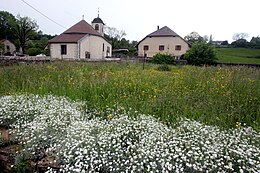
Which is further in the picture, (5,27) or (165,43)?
(5,27)

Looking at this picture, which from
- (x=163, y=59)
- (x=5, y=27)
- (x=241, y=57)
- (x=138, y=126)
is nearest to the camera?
(x=138, y=126)

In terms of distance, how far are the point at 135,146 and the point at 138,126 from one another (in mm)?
622

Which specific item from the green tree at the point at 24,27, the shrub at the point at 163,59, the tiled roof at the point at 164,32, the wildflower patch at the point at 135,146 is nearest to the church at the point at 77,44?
the tiled roof at the point at 164,32

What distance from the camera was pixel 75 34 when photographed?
31.2 m

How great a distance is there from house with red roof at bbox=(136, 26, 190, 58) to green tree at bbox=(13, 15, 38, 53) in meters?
28.3

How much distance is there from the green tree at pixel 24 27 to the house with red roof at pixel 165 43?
28304 mm

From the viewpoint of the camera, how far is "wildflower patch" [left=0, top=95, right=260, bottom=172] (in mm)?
2389

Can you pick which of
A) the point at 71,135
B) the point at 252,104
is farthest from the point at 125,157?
the point at 252,104

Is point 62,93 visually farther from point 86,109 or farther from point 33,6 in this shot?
point 33,6

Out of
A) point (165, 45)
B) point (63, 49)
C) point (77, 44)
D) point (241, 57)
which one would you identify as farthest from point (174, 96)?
point (241, 57)

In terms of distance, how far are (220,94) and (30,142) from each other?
13.9 ft

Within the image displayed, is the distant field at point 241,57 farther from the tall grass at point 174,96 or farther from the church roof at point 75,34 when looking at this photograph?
the tall grass at point 174,96

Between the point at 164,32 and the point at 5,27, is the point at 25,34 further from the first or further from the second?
the point at 164,32

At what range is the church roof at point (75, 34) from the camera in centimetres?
3023
